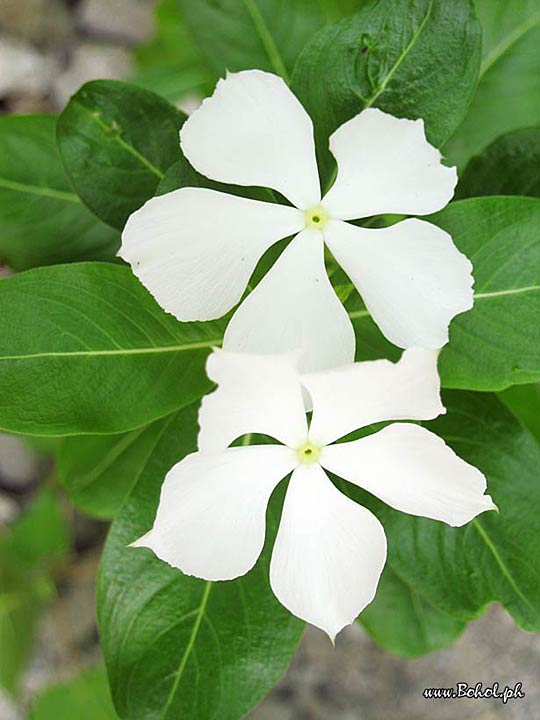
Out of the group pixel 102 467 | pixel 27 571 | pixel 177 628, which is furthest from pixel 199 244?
pixel 27 571

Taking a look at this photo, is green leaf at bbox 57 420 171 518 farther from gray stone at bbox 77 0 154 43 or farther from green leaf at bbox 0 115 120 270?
gray stone at bbox 77 0 154 43

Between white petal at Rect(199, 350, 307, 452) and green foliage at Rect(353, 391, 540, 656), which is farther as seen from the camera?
green foliage at Rect(353, 391, 540, 656)

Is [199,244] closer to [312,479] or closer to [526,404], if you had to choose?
[312,479]

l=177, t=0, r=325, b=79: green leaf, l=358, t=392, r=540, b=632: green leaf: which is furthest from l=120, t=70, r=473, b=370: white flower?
l=177, t=0, r=325, b=79: green leaf

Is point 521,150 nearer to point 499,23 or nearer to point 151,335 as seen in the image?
point 499,23

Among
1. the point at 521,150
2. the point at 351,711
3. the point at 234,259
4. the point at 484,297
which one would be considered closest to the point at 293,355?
the point at 234,259

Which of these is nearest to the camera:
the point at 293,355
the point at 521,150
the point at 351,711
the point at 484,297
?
the point at 293,355
